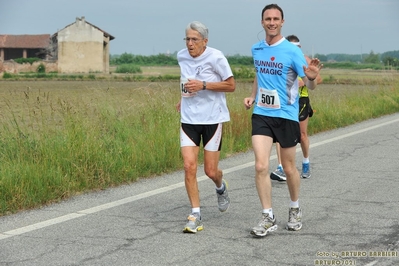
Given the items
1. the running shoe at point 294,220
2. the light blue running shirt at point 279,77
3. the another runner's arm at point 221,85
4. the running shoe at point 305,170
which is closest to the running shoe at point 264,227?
the running shoe at point 294,220

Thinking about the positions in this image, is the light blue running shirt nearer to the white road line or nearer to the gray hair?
the gray hair

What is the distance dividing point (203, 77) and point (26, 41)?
82492mm

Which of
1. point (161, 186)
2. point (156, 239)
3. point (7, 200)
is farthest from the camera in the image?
point (161, 186)

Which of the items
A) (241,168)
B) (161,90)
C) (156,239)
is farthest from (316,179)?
(161,90)

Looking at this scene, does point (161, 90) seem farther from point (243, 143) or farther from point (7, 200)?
point (7, 200)

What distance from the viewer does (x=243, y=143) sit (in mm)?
12047

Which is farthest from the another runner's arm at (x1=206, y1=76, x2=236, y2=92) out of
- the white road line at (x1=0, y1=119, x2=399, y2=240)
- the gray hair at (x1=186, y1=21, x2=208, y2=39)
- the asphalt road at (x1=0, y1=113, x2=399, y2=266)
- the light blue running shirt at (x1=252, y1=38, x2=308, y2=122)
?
the white road line at (x1=0, y1=119, x2=399, y2=240)

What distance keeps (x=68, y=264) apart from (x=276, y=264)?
1519 mm

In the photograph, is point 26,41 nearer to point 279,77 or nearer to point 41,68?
point 41,68

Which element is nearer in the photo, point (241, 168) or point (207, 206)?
point (207, 206)

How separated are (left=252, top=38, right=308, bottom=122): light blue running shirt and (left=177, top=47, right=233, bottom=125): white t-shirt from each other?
37 cm

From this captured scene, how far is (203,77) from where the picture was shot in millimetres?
6637

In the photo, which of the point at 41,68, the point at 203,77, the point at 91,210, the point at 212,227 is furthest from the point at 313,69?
the point at 41,68

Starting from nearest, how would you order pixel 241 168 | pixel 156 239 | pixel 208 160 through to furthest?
pixel 156 239
pixel 208 160
pixel 241 168
